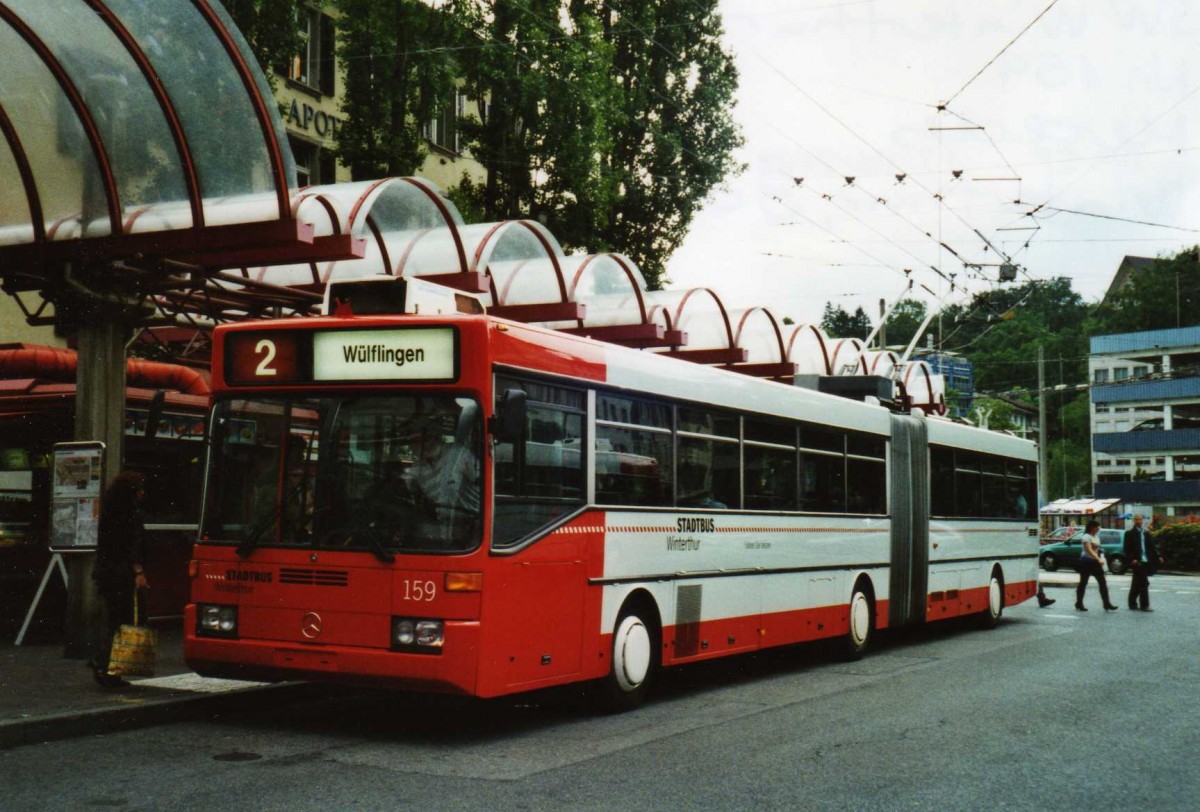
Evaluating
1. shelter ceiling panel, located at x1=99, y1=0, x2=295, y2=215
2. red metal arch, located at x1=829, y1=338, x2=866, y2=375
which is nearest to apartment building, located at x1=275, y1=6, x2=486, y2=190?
red metal arch, located at x1=829, y1=338, x2=866, y2=375

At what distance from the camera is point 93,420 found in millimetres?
12367

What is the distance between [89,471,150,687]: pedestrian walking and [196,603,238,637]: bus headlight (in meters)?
1.34

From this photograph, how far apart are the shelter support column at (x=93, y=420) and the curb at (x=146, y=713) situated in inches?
101

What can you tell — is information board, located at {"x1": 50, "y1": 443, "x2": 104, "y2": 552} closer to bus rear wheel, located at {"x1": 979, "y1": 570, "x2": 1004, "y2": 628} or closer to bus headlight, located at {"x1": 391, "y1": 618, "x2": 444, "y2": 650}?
bus headlight, located at {"x1": 391, "y1": 618, "x2": 444, "y2": 650}

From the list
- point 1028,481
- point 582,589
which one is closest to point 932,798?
point 582,589

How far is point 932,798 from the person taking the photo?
7191 mm

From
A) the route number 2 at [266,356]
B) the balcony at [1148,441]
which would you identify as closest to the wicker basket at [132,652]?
the route number 2 at [266,356]

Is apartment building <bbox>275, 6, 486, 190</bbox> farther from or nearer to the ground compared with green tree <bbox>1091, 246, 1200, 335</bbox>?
nearer to the ground

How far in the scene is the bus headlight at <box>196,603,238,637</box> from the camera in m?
9.20

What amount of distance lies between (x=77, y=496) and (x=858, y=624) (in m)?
8.31

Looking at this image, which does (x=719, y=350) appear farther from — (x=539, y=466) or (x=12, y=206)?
(x=539, y=466)

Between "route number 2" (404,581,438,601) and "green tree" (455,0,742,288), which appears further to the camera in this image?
"green tree" (455,0,742,288)

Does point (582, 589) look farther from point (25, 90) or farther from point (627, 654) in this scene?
point (25, 90)

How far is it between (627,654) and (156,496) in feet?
25.1
